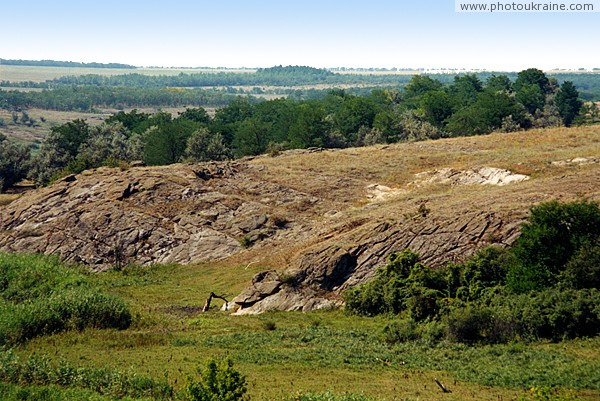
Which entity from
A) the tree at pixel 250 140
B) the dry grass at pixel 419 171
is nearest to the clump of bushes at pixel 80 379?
the dry grass at pixel 419 171

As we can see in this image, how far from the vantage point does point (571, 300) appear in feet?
108

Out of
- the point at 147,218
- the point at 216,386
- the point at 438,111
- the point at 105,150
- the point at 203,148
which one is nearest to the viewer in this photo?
the point at 216,386

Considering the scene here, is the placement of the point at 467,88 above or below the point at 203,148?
above

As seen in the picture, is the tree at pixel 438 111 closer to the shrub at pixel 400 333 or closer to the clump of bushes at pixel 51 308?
the clump of bushes at pixel 51 308

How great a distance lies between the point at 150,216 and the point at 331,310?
25.2 metres

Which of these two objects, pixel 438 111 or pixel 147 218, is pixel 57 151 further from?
pixel 438 111

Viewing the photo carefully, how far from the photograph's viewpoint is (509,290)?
36.8 meters

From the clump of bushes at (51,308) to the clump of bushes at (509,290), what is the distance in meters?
14.5

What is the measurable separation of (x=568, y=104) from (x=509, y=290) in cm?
11092

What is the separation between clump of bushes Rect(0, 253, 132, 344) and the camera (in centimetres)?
3581

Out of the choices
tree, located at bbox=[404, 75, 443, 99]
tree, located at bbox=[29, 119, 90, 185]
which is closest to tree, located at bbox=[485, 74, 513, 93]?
tree, located at bbox=[404, 75, 443, 99]

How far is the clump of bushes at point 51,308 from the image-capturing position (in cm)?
3581

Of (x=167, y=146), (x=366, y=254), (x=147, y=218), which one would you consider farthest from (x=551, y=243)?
(x=167, y=146)

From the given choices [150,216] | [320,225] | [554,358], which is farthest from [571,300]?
[150,216]
